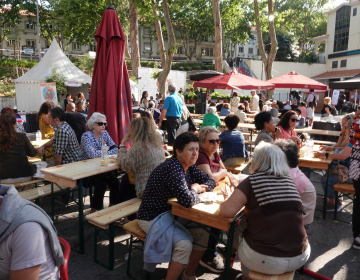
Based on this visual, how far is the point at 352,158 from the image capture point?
400 cm

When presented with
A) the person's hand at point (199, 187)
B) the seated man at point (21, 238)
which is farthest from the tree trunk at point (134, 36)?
the seated man at point (21, 238)

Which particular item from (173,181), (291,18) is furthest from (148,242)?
(291,18)

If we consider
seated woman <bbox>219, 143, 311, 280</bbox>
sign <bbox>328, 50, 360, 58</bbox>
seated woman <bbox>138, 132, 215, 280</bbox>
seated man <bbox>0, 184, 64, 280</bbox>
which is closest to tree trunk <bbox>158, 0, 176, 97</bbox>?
seated woman <bbox>138, 132, 215, 280</bbox>

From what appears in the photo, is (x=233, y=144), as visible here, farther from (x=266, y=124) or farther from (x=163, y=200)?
(x=163, y=200)

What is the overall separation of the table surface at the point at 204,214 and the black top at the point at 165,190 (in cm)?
7

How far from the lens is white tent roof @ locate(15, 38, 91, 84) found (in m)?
14.4

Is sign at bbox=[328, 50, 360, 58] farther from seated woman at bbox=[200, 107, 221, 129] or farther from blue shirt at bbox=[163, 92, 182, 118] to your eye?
blue shirt at bbox=[163, 92, 182, 118]

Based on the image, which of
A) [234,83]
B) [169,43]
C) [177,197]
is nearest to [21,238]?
[177,197]

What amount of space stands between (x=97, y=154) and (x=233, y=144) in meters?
2.35

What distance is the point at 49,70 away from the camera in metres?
14.8

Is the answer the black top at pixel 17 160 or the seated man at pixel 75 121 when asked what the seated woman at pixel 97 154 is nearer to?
the black top at pixel 17 160

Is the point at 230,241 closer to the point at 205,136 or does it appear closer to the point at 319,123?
the point at 205,136

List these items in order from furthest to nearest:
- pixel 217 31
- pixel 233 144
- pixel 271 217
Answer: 1. pixel 217 31
2. pixel 233 144
3. pixel 271 217

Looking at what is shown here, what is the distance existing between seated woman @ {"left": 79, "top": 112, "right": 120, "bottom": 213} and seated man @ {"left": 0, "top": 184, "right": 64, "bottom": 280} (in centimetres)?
275
